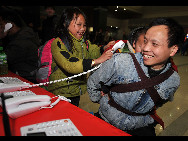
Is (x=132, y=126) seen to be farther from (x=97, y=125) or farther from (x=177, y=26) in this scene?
(x=177, y=26)

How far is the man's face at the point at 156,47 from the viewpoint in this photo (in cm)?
84

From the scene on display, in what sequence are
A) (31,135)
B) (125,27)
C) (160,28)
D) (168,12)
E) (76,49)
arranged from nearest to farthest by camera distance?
(31,135) → (160,28) → (76,49) → (168,12) → (125,27)

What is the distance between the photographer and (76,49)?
1337mm

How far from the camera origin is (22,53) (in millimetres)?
1772

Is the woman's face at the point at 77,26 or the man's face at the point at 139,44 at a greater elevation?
the woman's face at the point at 77,26

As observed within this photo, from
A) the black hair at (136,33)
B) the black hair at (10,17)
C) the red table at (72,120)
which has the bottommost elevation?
the red table at (72,120)

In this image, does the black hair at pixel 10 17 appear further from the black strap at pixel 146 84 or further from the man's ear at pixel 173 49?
the man's ear at pixel 173 49

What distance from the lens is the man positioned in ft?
2.83

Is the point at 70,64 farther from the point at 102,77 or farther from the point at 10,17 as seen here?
the point at 10,17

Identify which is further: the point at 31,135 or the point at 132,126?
the point at 132,126

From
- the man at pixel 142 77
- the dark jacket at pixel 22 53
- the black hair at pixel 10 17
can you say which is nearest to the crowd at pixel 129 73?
the man at pixel 142 77

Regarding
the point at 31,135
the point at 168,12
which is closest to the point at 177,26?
the point at 31,135

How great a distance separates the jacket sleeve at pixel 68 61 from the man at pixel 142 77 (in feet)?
0.44
